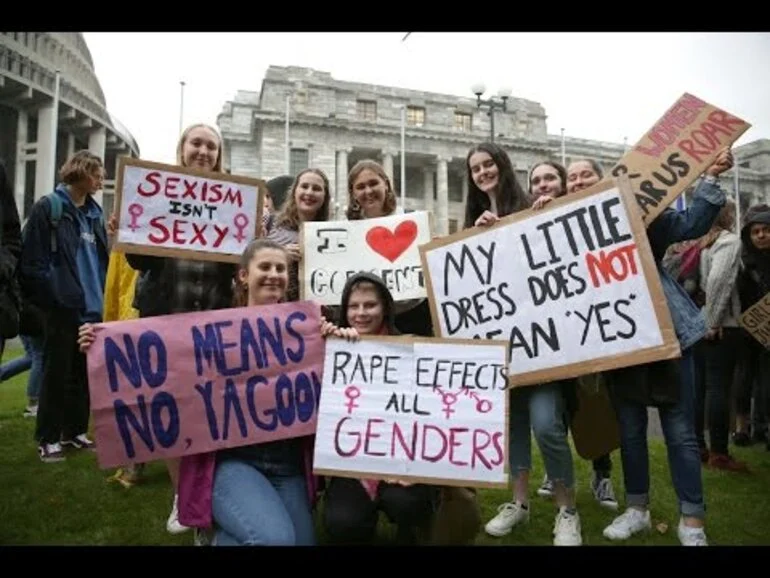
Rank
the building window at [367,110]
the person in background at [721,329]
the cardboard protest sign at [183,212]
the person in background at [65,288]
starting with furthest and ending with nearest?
the building window at [367,110], the person in background at [721,329], the person in background at [65,288], the cardboard protest sign at [183,212]

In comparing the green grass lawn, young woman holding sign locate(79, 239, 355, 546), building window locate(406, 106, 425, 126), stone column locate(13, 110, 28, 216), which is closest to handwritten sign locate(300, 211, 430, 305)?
young woman holding sign locate(79, 239, 355, 546)

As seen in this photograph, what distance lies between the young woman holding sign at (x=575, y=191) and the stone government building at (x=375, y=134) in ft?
109

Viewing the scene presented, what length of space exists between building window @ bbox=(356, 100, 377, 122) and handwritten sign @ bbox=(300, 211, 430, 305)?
41.7 meters

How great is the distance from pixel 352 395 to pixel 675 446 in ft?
5.04

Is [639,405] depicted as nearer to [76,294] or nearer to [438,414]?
[438,414]

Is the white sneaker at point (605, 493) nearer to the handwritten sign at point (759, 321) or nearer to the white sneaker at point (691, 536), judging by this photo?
the white sneaker at point (691, 536)

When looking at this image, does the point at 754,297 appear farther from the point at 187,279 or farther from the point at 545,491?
the point at 187,279

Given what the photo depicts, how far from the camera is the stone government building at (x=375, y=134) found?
40.1 m

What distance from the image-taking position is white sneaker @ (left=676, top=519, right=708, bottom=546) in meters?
2.71

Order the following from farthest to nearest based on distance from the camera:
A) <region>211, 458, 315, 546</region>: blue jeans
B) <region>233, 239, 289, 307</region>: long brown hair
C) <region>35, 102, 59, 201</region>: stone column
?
<region>35, 102, 59, 201</region>: stone column → <region>233, 239, 289, 307</region>: long brown hair → <region>211, 458, 315, 546</region>: blue jeans

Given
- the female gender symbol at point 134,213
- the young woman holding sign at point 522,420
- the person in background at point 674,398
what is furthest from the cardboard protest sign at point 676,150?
the female gender symbol at point 134,213

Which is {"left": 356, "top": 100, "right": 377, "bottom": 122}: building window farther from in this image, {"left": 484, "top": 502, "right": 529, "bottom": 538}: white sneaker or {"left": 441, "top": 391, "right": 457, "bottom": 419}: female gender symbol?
{"left": 441, "top": 391, "right": 457, "bottom": 419}: female gender symbol
